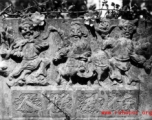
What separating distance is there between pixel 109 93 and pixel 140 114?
702mm

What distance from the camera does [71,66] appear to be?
3.35m

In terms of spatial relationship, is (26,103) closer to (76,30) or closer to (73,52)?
(73,52)

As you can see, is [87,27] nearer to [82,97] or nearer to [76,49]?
[76,49]

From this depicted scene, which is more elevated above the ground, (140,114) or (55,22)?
(55,22)

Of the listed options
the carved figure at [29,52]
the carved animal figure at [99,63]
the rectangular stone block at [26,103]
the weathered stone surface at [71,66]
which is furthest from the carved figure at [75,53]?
the rectangular stone block at [26,103]

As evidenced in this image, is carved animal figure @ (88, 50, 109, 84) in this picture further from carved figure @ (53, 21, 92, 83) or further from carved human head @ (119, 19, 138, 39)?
carved human head @ (119, 19, 138, 39)

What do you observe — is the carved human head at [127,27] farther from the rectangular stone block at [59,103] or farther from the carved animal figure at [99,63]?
the rectangular stone block at [59,103]

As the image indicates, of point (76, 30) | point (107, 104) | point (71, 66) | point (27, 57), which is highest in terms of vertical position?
point (76, 30)

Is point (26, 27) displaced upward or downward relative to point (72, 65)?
upward

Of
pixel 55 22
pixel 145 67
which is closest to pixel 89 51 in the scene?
pixel 55 22

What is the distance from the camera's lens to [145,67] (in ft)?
11.3

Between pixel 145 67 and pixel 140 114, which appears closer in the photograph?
pixel 145 67

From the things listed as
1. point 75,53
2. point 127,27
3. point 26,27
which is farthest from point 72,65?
point 127,27

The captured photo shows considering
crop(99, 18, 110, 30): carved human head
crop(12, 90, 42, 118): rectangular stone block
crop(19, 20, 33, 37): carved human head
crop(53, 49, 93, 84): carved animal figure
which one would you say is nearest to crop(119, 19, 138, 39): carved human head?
crop(99, 18, 110, 30): carved human head
